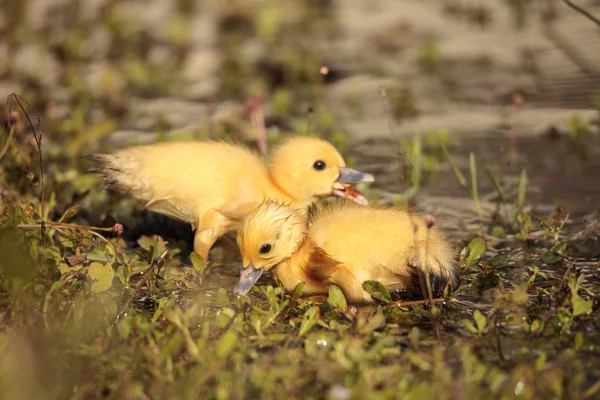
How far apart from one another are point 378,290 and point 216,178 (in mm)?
1037

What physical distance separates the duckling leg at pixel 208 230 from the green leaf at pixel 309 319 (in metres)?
0.90

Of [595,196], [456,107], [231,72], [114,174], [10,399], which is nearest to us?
[10,399]

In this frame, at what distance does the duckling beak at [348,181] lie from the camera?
3.94 metres

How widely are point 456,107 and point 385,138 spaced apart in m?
0.80

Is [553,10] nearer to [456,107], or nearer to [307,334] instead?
[456,107]

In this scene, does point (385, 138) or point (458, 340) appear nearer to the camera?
point (458, 340)

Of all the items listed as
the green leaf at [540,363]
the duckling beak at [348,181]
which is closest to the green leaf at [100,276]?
the duckling beak at [348,181]

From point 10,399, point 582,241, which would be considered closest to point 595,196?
point 582,241

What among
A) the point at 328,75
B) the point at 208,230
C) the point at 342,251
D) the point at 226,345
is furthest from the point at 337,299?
the point at 328,75

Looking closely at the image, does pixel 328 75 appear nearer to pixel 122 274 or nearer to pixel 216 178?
pixel 216 178

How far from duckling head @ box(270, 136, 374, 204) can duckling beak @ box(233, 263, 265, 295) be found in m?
0.74

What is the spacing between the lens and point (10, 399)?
7.39ft

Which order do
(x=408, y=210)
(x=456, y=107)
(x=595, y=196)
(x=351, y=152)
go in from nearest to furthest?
(x=408, y=210)
(x=595, y=196)
(x=351, y=152)
(x=456, y=107)

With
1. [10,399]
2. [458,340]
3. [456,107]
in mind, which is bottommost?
[456,107]
